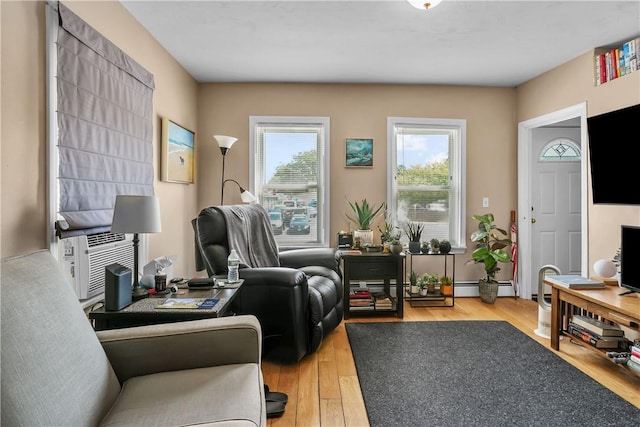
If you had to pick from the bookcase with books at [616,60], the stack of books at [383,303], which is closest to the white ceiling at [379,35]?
the bookcase with books at [616,60]

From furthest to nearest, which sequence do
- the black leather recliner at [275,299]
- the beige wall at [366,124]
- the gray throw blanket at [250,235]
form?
the beige wall at [366,124] → the gray throw blanket at [250,235] → the black leather recliner at [275,299]

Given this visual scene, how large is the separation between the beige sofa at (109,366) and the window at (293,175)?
258 centimetres

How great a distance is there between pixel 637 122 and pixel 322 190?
8.77 ft

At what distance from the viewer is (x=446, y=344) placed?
2709 mm

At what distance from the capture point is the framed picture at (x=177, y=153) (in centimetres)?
295

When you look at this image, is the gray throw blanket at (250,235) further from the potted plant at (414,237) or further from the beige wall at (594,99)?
the beige wall at (594,99)

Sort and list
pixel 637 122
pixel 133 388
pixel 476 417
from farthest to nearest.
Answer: pixel 637 122, pixel 476 417, pixel 133 388

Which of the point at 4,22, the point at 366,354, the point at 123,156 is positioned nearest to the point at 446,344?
the point at 366,354

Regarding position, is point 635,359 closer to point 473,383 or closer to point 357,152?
point 473,383

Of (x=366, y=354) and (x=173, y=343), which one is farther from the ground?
(x=173, y=343)

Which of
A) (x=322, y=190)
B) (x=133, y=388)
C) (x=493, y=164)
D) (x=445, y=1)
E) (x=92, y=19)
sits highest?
(x=445, y=1)

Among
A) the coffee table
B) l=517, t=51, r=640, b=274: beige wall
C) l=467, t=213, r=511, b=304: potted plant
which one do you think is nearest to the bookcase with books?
l=517, t=51, r=640, b=274: beige wall

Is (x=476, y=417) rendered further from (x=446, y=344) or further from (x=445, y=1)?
(x=445, y=1)

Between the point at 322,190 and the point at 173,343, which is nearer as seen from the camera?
the point at 173,343
